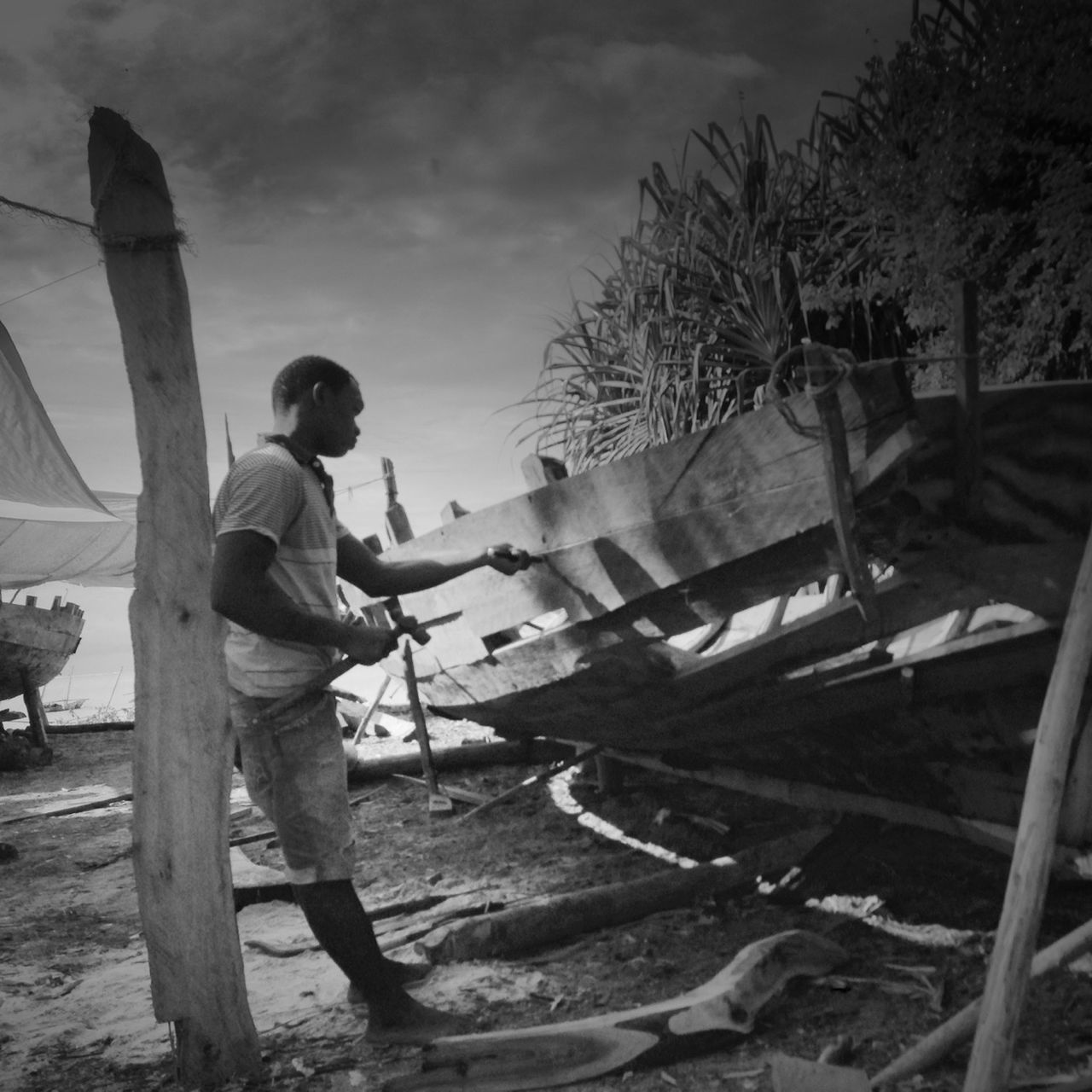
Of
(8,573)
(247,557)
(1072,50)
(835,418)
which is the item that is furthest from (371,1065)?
(8,573)

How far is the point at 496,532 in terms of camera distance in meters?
3.17

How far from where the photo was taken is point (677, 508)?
8.23 ft

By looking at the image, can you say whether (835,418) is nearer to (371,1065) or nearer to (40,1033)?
(371,1065)

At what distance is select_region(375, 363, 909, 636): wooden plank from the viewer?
2135 millimetres

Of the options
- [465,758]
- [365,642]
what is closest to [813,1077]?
[365,642]

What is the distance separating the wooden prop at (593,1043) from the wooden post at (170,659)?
0.56 metres

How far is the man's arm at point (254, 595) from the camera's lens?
91.9 inches

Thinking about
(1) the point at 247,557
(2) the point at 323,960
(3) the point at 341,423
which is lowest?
(2) the point at 323,960

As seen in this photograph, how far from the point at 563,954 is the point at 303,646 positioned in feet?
5.14

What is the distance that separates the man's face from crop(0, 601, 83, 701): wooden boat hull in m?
10.1

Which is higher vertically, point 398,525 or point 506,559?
point 398,525

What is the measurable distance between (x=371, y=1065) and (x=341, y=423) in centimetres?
178

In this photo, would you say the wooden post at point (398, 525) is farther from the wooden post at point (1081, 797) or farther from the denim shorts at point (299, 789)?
the wooden post at point (1081, 797)

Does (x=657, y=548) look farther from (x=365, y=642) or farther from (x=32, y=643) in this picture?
(x=32, y=643)
